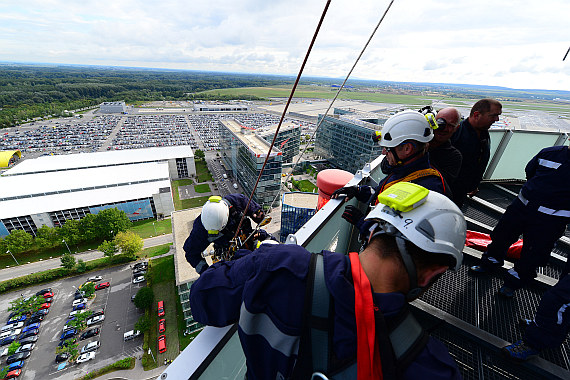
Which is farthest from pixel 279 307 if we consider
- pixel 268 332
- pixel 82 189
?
pixel 82 189

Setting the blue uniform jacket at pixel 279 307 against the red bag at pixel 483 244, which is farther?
the red bag at pixel 483 244

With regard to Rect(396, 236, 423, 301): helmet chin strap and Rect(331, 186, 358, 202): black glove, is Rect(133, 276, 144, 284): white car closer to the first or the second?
Rect(331, 186, 358, 202): black glove

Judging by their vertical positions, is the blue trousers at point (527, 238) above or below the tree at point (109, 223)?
above

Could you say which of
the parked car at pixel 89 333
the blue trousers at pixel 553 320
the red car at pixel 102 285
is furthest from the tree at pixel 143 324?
the blue trousers at pixel 553 320

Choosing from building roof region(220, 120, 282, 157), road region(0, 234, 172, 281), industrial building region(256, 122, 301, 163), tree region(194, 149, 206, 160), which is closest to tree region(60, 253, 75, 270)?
road region(0, 234, 172, 281)

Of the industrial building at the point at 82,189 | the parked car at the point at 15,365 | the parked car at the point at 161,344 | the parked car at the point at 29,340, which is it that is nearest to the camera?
the parked car at the point at 15,365

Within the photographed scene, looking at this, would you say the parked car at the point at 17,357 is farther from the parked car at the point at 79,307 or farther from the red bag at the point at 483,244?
the red bag at the point at 483,244

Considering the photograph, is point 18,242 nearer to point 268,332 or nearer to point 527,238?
point 268,332
